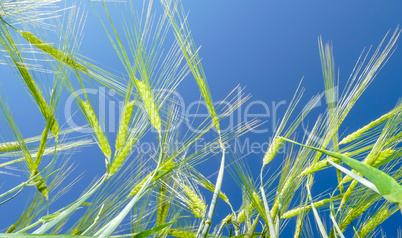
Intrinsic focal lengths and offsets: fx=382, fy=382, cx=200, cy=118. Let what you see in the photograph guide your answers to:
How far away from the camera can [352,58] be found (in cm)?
395

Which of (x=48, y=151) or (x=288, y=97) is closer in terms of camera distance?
(x=48, y=151)

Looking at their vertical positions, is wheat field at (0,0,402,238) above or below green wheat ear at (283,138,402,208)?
above

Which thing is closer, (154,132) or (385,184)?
(385,184)

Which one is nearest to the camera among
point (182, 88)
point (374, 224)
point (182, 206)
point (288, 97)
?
point (374, 224)

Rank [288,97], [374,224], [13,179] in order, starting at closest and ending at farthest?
[374,224]
[288,97]
[13,179]

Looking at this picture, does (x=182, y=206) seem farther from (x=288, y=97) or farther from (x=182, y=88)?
(x=182, y=88)

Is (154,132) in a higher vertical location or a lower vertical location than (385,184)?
higher

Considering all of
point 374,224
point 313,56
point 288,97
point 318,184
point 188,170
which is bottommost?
point 374,224

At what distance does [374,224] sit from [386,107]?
12.5 feet

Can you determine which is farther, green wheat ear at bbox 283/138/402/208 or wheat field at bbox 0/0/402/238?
wheat field at bbox 0/0/402/238

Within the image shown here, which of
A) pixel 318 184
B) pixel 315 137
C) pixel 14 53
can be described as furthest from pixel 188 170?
pixel 318 184

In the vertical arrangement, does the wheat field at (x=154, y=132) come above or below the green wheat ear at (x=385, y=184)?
above

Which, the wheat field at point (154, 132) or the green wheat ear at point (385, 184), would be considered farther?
the wheat field at point (154, 132)

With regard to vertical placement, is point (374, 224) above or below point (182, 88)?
below
